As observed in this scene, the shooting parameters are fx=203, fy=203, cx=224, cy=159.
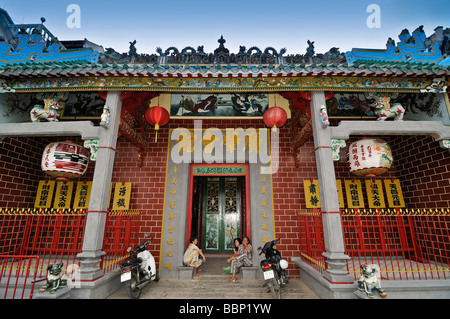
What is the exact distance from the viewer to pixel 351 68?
4.24 meters

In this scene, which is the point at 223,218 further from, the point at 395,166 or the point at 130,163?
the point at 395,166

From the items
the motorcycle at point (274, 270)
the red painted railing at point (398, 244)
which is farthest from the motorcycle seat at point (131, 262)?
the red painted railing at point (398, 244)

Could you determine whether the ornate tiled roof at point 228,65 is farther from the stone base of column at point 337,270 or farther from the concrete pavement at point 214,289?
the concrete pavement at point 214,289

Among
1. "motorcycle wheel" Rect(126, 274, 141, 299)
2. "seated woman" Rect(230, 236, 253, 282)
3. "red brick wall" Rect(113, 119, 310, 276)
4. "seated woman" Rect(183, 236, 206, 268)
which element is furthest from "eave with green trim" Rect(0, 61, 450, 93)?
"seated woman" Rect(183, 236, 206, 268)

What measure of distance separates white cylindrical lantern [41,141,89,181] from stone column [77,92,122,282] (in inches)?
51.6

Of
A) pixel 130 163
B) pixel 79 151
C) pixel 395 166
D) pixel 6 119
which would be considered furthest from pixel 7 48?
pixel 395 166

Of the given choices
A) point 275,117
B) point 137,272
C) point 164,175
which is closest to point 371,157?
point 275,117

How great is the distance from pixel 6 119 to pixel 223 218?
7444 millimetres

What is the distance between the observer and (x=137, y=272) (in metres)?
4.13

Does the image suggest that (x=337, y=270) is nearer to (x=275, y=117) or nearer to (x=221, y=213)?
(x=275, y=117)

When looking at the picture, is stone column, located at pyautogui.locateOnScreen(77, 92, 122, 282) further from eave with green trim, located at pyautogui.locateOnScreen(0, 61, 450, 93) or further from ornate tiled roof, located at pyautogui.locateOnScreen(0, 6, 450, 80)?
ornate tiled roof, located at pyautogui.locateOnScreen(0, 6, 450, 80)

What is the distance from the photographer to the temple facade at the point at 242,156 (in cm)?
420

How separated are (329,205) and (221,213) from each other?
5640mm
